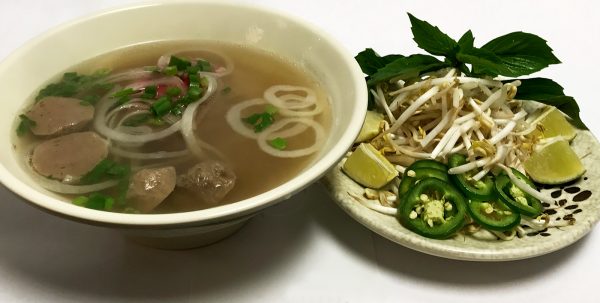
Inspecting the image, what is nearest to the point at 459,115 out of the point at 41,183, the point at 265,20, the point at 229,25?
the point at 265,20

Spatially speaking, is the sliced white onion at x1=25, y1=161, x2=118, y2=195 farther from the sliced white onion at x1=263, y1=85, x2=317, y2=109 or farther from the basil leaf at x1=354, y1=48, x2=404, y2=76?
the basil leaf at x1=354, y1=48, x2=404, y2=76

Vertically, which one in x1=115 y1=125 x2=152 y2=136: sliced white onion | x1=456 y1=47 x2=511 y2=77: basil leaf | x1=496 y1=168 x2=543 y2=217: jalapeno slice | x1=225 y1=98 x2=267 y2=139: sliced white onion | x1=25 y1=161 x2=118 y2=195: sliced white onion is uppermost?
x1=456 y1=47 x2=511 y2=77: basil leaf

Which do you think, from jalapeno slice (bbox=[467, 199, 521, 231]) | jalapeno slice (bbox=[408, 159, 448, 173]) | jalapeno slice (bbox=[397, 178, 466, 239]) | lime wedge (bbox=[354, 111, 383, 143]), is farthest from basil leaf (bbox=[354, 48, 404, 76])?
jalapeno slice (bbox=[467, 199, 521, 231])

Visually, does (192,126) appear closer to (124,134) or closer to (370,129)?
(124,134)

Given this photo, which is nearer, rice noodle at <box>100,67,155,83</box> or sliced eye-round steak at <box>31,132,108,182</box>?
sliced eye-round steak at <box>31,132,108,182</box>

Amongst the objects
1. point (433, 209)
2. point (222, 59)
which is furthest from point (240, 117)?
point (433, 209)

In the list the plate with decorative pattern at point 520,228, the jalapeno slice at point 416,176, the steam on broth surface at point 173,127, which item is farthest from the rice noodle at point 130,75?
the jalapeno slice at point 416,176

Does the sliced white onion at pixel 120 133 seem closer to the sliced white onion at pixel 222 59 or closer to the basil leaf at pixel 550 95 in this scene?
the sliced white onion at pixel 222 59
